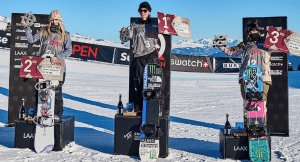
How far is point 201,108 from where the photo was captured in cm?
812

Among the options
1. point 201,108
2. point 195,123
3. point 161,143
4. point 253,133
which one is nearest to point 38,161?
point 161,143

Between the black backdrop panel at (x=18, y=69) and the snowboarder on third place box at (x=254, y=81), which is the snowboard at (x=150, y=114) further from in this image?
the black backdrop panel at (x=18, y=69)

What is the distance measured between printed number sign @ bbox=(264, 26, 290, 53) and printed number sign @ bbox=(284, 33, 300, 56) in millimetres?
46

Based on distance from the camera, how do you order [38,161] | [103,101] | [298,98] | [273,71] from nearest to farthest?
[38,161] → [273,71] → [103,101] → [298,98]

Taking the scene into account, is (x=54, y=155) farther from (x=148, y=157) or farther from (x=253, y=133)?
(x=253, y=133)

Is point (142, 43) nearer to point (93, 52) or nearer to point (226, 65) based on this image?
point (93, 52)

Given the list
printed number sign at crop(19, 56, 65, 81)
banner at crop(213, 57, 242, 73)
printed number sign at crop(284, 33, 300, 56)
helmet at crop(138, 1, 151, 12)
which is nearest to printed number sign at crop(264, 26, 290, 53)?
printed number sign at crop(284, 33, 300, 56)

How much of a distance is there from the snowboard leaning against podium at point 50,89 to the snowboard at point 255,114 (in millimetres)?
2532

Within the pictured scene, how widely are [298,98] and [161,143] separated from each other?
8.22 meters

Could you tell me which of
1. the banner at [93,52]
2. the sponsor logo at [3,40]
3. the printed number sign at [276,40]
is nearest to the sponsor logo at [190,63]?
the banner at [93,52]

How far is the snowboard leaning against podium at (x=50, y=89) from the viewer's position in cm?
378

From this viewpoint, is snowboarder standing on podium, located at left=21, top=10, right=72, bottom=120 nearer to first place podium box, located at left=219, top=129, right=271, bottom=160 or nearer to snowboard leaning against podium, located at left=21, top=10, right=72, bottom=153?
snowboard leaning against podium, located at left=21, top=10, right=72, bottom=153

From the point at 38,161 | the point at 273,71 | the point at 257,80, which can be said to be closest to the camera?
the point at 38,161

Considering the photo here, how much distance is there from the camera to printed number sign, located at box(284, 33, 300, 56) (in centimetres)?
383
